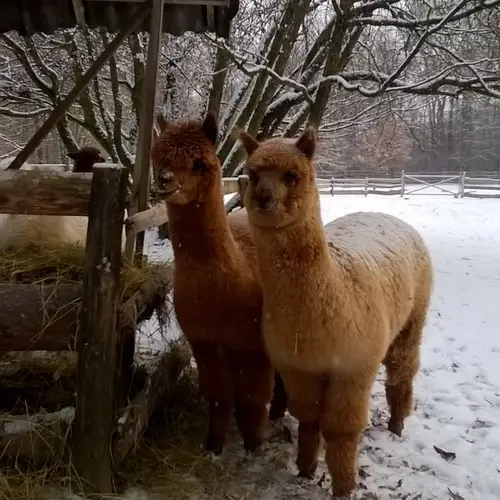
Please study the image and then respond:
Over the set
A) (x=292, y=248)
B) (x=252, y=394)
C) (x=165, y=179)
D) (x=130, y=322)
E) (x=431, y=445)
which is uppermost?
(x=165, y=179)

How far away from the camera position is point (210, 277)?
10.7 ft

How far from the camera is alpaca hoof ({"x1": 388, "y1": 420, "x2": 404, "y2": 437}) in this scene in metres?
4.08

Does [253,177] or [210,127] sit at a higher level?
[210,127]

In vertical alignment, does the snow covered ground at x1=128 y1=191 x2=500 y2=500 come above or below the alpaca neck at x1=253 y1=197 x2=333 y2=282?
below

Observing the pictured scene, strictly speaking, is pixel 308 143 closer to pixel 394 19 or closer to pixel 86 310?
pixel 86 310

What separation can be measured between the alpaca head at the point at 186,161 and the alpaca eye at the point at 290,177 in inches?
23.0

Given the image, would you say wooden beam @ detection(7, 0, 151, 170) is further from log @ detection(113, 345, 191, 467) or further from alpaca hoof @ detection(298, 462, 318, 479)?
alpaca hoof @ detection(298, 462, 318, 479)

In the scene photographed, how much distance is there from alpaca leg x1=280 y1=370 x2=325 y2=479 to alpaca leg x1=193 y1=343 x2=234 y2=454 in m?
0.50

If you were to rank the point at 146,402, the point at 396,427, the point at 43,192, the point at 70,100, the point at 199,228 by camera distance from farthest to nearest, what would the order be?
the point at 396,427
the point at 70,100
the point at 146,402
the point at 199,228
the point at 43,192

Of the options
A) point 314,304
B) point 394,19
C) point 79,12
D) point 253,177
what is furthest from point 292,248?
point 394,19

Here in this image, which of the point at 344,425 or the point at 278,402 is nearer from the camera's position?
the point at 344,425

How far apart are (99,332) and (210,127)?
1.30 m

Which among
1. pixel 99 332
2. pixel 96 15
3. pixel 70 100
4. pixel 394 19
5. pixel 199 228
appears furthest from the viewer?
pixel 394 19

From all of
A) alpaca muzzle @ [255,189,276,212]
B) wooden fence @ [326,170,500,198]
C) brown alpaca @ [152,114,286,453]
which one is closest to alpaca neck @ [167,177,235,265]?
brown alpaca @ [152,114,286,453]
